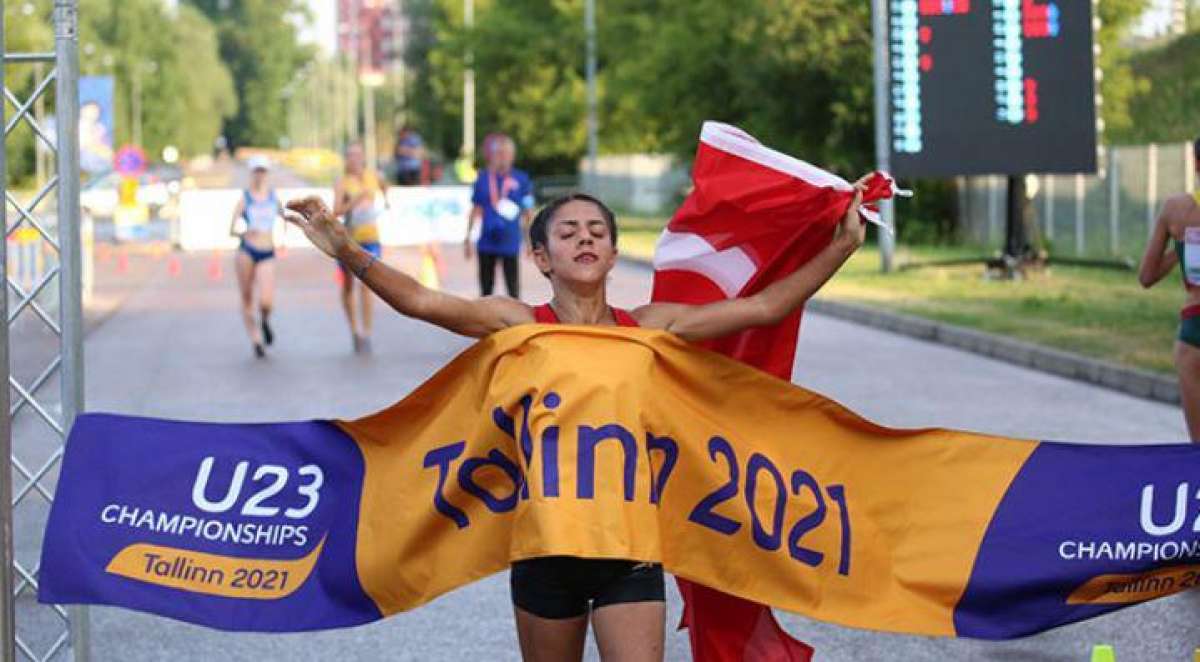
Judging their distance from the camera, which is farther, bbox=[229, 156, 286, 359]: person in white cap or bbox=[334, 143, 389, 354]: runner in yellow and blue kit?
bbox=[229, 156, 286, 359]: person in white cap

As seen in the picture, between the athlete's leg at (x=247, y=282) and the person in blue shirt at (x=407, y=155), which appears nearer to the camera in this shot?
the athlete's leg at (x=247, y=282)

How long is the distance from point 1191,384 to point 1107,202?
2720 cm

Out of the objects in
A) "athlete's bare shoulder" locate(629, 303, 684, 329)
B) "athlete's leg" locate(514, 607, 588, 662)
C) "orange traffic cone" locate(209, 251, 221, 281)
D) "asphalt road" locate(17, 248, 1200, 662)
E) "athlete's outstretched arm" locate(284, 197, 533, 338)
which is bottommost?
"orange traffic cone" locate(209, 251, 221, 281)

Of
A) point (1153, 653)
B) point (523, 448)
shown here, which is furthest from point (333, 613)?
point (1153, 653)

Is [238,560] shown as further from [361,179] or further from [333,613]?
[361,179]

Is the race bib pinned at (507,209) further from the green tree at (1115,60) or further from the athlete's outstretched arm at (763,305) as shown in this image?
the green tree at (1115,60)

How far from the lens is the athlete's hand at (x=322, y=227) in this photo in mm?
5809

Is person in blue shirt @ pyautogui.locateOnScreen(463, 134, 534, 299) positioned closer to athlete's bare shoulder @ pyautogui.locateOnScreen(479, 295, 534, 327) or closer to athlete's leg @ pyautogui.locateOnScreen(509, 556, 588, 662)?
athlete's bare shoulder @ pyautogui.locateOnScreen(479, 295, 534, 327)

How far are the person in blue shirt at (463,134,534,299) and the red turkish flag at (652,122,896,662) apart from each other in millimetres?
14070

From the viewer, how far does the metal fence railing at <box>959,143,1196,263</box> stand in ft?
112

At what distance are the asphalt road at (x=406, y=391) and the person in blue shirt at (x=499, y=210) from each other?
3.07ft

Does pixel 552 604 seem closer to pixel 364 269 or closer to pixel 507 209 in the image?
pixel 364 269

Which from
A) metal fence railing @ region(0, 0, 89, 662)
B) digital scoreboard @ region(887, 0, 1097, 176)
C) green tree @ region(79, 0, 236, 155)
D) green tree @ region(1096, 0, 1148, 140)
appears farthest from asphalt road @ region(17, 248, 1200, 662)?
green tree @ region(79, 0, 236, 155)

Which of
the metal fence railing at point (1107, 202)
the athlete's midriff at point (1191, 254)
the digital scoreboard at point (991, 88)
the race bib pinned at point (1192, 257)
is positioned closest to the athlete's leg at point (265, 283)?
the digital scoreboard at point (991, 88)
